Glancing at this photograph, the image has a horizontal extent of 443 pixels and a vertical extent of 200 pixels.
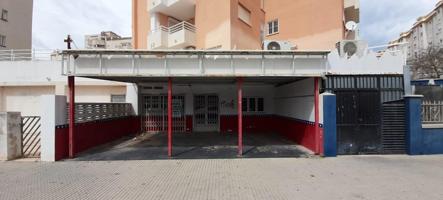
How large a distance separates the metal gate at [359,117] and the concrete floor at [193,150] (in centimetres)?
149

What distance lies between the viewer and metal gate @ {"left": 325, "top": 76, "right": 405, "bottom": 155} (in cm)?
934

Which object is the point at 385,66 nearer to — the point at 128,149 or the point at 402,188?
the point at 402,188

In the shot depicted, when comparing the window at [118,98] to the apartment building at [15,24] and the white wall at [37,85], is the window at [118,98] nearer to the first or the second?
the white wall at [37,85]

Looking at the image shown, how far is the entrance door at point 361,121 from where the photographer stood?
9344mm

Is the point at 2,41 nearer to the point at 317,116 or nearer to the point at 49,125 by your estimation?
the point at 49,125

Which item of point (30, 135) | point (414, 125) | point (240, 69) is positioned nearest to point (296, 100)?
point (240, 69)

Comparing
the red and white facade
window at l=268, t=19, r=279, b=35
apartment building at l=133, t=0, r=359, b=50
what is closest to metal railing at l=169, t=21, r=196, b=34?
apartment building at l=133, t=0, r=359, b=50

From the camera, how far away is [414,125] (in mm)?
9109

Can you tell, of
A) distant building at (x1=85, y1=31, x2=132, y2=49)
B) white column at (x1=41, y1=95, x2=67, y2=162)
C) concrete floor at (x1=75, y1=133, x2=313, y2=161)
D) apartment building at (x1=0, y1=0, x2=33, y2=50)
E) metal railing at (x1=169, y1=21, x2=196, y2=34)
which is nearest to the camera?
white column at (x1=41, y1=95, x2=67, y2=162)

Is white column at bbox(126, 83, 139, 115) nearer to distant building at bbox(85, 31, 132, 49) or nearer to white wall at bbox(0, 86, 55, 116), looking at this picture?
white wall at bbox(0, 86, 55, 116)

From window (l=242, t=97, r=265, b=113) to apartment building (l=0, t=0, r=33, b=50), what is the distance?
2122 cm

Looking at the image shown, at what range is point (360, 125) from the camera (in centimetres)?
935

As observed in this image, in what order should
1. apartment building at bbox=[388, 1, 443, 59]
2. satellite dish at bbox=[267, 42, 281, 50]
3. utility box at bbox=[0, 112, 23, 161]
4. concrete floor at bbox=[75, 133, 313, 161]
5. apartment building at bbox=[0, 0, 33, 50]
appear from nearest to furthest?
utility box at bbox=[0, 112, 23, 161]
concrete floor at bbox=[75, 133, 313, 161]
satellite dish at bbox=[267, 42, 281, 50]
apartment building at bbox=[0, 0, 33, 50]
apartment building at bbox=[388, 1, 443, 59]

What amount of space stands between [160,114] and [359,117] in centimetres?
1099
